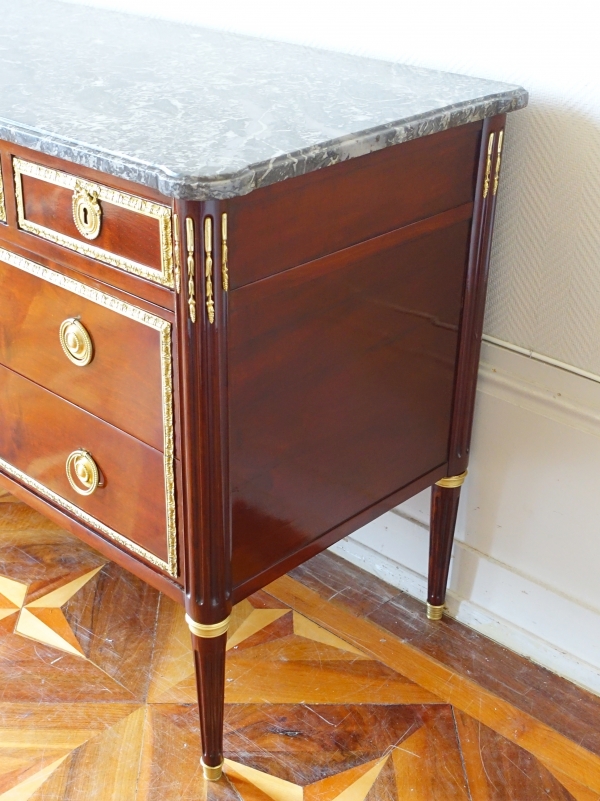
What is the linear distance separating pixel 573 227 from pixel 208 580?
1.96ft

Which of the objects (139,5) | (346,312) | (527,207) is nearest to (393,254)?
(346,312)

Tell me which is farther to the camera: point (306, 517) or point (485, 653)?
point (485, 653)

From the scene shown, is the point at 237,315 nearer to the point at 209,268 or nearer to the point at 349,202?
the point at 209,268

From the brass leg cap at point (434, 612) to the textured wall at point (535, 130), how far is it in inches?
16.9

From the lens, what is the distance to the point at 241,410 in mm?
943

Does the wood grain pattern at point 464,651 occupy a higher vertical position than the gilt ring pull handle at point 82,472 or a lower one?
lower

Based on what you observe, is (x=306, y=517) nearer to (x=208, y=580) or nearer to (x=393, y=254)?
(x=208, y=580)

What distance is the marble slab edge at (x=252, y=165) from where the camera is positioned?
784 mm

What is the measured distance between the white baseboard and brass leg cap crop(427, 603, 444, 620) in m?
0.02

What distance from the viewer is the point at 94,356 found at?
3.26ft

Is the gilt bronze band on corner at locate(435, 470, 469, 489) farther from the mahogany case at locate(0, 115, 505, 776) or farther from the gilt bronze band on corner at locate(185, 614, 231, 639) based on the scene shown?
the gilt bronze band on corner at locate(185, 614, 231, 639)

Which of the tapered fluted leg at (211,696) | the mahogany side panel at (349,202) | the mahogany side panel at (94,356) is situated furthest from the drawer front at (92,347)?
the tapered fluted leg at (211,696)

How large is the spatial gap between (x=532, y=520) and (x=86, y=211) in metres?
0.74

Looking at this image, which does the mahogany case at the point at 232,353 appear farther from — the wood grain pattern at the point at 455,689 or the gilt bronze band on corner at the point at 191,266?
the wood grain pattern at the point at 455,689
